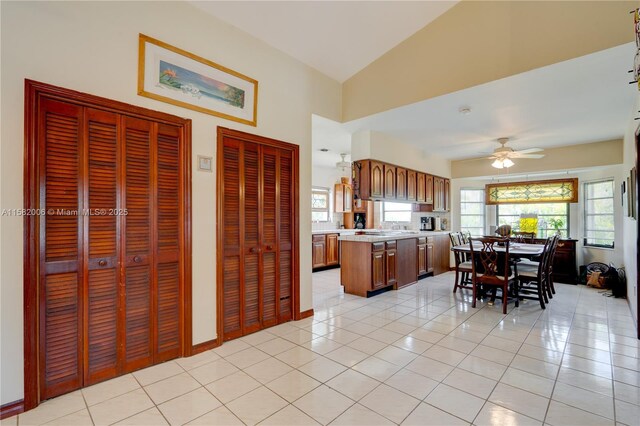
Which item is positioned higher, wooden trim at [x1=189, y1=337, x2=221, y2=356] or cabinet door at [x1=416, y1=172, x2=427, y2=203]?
cabinet door at [x1=416, y1=172, x2=427, y2=203]

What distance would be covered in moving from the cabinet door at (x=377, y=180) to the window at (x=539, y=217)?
3756 millimetres

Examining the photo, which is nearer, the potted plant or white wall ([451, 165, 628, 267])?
white wall ([451, 165, 628, 267])

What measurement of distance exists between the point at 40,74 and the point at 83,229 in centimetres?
105

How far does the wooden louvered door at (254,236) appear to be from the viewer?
9.68 feet

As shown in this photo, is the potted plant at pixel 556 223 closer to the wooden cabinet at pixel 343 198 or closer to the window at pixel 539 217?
the window at pixel 539 217

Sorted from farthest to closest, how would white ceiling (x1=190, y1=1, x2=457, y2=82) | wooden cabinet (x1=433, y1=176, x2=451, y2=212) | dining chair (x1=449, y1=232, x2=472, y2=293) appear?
wooden cabinet (x1=433, y1=176, x2=451, y2=212) < dining chair (x1=449, y1=232, x2=472, y2=293) < white ceiling (x1=190, y1=1, x2=457, y2=82)

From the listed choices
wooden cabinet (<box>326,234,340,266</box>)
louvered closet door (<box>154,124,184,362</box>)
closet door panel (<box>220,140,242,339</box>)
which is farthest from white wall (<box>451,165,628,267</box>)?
louvered closet door (<box>154,124,184,362</box>)

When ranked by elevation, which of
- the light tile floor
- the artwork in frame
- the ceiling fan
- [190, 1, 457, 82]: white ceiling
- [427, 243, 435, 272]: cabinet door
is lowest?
the light tile floor

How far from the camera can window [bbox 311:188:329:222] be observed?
7.67 m

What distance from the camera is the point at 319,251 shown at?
676 cm

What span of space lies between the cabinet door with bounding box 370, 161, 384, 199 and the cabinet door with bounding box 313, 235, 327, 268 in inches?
85.6

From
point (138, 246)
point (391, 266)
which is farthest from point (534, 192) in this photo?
point (138, 246)

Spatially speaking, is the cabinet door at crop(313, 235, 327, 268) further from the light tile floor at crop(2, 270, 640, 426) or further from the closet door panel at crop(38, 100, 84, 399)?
the closet door panel at crop(38, 100, 84, 399)

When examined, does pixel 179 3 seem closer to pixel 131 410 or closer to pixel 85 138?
pixel 85 138
